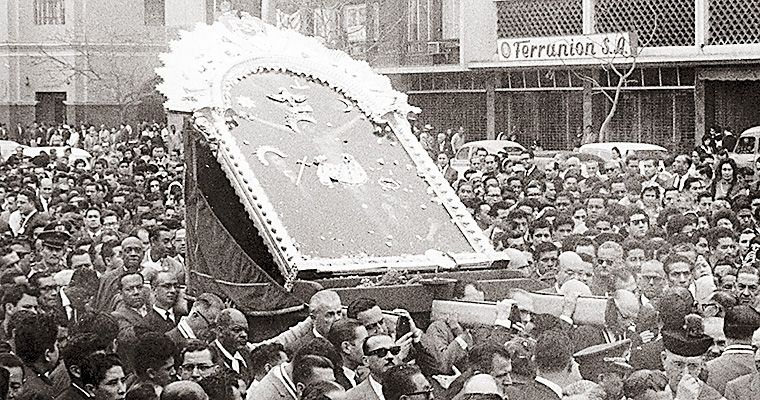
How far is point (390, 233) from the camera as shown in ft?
26.8

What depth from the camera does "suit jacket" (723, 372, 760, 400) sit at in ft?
18.2

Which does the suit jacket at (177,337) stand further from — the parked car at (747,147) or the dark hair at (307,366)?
the parked car at (747,147)

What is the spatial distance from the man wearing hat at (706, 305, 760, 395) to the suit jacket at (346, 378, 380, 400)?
139 cm

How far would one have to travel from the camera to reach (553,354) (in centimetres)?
559

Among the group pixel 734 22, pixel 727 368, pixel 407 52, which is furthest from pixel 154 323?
pixel 407 52

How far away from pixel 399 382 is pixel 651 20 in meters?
19.6

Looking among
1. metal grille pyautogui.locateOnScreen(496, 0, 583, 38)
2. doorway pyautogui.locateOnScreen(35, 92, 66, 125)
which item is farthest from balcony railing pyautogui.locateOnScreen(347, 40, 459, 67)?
doorway pyautogui.locateOnScreen(35, 92, 66, 125)

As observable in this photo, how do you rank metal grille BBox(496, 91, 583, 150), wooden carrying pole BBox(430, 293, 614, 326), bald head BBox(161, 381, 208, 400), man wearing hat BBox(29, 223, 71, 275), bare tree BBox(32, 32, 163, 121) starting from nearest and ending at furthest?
1. bald head BBox(161, 381, 208, 400)
2. wooden carrying pole BBox(430, 293, 614, 326)
3. man wearing hat BBox(29, 223, 71, 275)
4. metal grille BBox(496, 91, 583, 150)
5. bare tree BBox(32, 32, 163, 121)

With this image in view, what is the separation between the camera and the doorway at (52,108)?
33.2 m

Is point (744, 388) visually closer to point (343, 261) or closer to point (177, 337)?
point (177, 337)

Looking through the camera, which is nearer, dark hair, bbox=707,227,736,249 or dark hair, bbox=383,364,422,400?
dark hair, bbox=383,364,422,400

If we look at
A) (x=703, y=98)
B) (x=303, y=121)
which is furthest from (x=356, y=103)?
(x=703, y=98)

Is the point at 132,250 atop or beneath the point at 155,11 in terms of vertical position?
beneath

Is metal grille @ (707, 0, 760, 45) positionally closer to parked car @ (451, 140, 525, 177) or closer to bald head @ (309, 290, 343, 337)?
parked car @ (451, 140, 525, 177)
